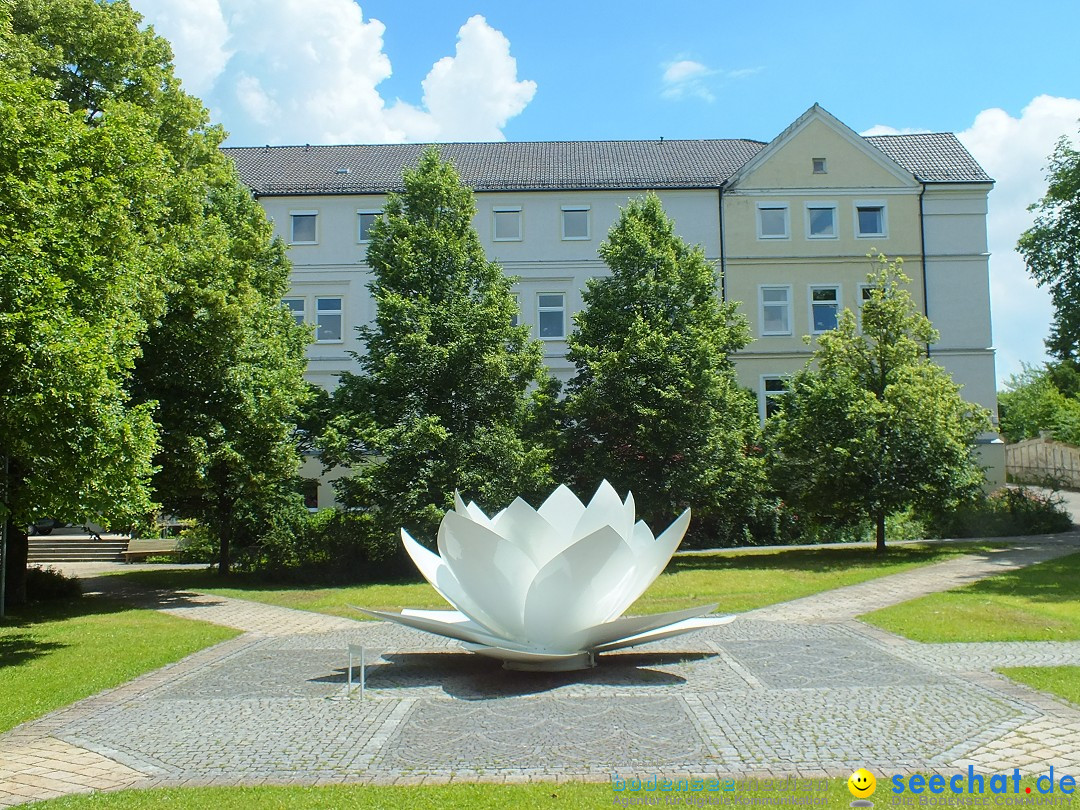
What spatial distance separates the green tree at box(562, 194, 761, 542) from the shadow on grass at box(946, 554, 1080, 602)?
7.42 m

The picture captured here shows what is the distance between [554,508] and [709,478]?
1259 cm

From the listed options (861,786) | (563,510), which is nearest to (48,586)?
(563,510)

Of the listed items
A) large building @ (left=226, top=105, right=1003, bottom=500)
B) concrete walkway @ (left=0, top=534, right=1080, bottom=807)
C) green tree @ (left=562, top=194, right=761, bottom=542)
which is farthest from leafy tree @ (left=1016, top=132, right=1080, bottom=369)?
concrete walkway @ (left=0, top=534, right=1080, bottom=807)

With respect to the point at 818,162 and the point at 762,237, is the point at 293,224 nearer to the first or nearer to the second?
the point at 762,237

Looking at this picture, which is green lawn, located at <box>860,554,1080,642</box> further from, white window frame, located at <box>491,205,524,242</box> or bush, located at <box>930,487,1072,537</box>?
white window frame, located at <box>491,205,524,242</box>

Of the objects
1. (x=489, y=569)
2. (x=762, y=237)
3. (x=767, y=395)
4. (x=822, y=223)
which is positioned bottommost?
(x=489, y=569)

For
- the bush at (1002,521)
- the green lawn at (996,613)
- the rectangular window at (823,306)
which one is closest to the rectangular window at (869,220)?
the rectangular window at (823,306)

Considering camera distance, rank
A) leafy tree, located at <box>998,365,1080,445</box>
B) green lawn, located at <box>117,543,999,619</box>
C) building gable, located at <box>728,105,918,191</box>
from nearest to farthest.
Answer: green lawn, located at <box>117,543,999,619</box> → building gable, located at <box>728,105,918,191</box> → leafy tree, located at <box>998,365,1080,445</box>

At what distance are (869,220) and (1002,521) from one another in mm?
14590

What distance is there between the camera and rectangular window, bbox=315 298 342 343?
127 feet

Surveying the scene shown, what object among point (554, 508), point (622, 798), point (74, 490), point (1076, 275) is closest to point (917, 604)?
point (554, 508)

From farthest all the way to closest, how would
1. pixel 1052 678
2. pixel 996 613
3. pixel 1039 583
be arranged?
pixel 1039 583
pixel 996 613
pixel 1052 678

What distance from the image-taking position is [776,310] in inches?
1501

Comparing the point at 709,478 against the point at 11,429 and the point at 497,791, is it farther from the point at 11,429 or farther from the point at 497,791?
the point at 497,791
